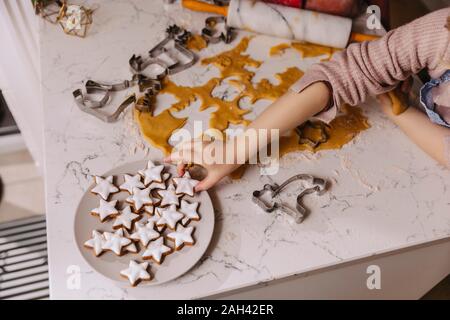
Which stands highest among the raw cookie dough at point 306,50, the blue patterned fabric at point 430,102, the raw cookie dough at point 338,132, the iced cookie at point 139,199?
the raw cookie dough at point 306,50

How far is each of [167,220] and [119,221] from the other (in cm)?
7

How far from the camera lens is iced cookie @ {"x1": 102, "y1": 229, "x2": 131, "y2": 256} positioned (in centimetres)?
72

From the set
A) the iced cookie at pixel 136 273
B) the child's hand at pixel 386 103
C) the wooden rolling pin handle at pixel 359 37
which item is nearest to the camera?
the iced cookie at pixel 136 273

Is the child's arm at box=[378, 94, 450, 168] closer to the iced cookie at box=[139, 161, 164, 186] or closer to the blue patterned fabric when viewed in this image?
the blue patterned fabric

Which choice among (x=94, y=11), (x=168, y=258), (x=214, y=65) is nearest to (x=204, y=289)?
(x=168, y=258)

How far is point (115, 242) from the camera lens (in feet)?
2.37

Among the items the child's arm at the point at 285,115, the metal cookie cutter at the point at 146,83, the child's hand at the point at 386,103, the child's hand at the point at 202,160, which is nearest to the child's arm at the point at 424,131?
the child's hand at the point at 386,103

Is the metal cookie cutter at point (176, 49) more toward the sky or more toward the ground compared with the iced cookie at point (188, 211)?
more toward the sky

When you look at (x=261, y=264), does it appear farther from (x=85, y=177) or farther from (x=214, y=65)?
(x=214, y=65)

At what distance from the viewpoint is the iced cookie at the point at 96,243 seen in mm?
718

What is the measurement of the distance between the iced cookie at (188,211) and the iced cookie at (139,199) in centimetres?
5

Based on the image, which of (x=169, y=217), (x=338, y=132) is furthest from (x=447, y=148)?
(x=169, y=217)

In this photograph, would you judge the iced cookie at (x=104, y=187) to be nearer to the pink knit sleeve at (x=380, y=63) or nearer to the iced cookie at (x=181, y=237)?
the iced cookie at (x=181, y=237)

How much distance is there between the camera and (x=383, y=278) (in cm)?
90
